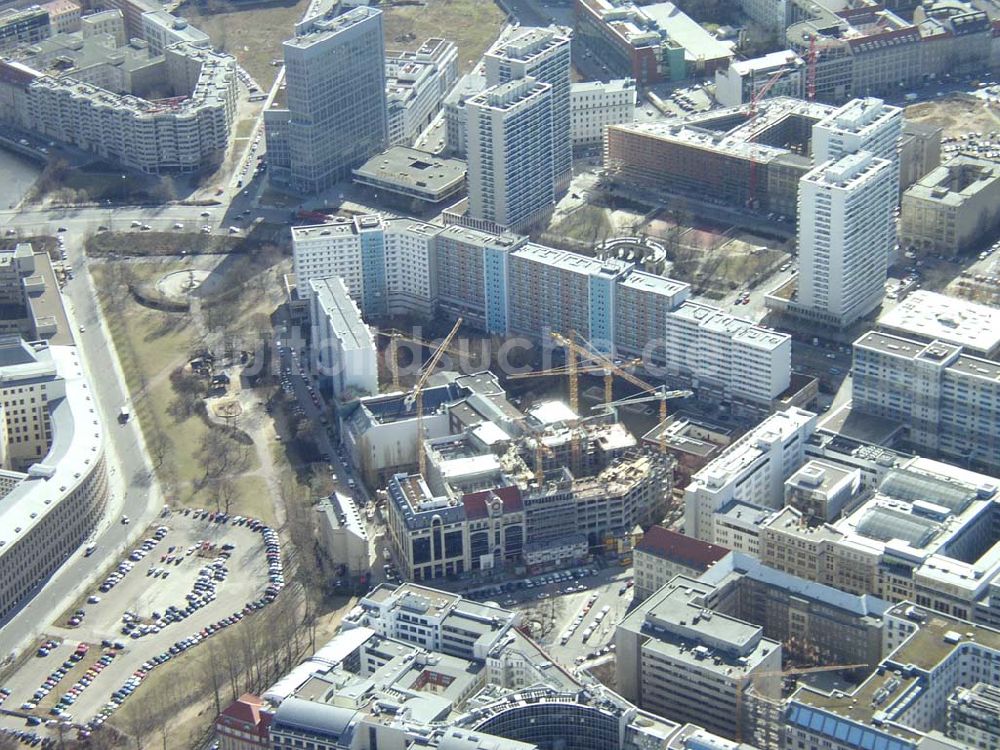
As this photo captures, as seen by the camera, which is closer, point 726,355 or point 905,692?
point 905,692

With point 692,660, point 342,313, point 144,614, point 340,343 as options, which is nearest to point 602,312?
point 342,313

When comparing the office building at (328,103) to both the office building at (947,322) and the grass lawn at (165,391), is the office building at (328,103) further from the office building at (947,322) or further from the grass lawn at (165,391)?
the office building at (947,322)

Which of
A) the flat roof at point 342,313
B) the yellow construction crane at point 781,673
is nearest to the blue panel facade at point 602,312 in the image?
the flat roof at point 342,313

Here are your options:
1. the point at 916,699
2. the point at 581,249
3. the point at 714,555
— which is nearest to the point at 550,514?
the point at 714,555

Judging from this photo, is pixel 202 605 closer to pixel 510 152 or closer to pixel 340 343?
pixel 340 343

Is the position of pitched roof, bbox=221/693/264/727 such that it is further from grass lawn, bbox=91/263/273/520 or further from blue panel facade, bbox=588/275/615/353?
blue panel facade, bbox=588/275/615/353

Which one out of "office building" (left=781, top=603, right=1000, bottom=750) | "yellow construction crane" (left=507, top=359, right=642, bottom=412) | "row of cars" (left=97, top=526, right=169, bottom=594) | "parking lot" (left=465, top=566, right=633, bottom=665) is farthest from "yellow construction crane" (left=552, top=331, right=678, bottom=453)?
"office building" (left=781, top=603, right=1000, bottom=750)
